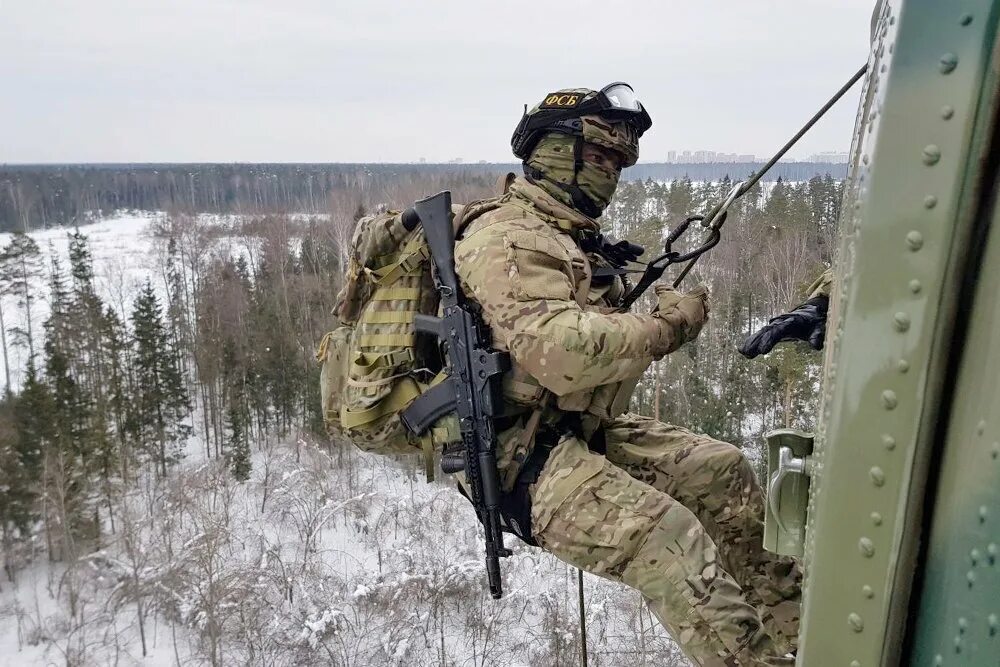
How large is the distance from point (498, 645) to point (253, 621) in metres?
7.76

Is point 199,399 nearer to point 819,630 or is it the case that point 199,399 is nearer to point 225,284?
point 225,284

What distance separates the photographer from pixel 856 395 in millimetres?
1142

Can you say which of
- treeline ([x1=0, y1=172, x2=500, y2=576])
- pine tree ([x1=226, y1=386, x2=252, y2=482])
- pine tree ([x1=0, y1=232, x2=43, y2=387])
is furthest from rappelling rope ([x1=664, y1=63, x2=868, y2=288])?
pine tree ([x1=0, y1=232, x2=43, y2=387])

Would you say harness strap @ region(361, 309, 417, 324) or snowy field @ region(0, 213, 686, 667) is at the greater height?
harness strap @ region(361, 309, 417, 324)

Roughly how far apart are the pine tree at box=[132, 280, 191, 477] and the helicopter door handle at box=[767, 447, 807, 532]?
116 ft

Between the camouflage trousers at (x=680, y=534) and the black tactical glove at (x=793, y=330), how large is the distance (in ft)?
2.58

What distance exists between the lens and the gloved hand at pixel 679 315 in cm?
284

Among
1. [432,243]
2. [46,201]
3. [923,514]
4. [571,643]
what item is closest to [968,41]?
[923,514]

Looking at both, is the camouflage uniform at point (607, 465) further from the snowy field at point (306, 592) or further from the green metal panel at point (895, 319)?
the snowy field at point (306, 592)

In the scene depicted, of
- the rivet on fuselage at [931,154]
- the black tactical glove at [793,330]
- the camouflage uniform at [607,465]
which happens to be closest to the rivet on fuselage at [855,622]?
the rivet on fuselage at [931,154]

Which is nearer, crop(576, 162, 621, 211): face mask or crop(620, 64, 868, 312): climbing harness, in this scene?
crop(620, 64, 868, 312): climbing harness

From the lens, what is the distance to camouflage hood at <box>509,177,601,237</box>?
303 centimetres

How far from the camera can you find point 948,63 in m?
1.02

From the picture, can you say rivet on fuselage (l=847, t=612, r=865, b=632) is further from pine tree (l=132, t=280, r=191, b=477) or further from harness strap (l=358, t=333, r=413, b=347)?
pine tree (l=132, t=280, r=191, b=477)
